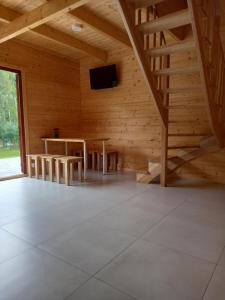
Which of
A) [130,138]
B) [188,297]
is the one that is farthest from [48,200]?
[130,138]

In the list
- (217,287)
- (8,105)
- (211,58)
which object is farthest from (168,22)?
(8,105)

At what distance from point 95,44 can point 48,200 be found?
3.42 m

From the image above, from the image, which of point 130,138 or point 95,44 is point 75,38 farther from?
point 130,138

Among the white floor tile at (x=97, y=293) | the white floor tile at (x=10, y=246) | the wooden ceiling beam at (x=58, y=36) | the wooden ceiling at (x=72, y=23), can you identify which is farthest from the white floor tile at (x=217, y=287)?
the wooden ceiling beam at (x=58, y=36)

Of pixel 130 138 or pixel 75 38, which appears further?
pixel 130 138

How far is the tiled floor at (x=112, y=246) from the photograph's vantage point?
4.50 feet

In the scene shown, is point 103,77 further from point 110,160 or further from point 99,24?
point 110,160

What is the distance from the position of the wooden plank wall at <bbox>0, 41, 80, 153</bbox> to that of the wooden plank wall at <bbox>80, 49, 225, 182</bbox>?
322mm

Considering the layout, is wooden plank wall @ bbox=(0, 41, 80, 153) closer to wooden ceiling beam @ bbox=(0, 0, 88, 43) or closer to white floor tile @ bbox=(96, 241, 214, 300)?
wooden ceiling beam @ bbox=(0, 0, 88, 43)

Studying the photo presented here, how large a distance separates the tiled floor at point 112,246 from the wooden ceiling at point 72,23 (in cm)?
248

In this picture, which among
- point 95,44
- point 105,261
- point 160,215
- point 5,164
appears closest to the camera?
point 105,261

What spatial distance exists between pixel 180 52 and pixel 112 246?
2.44m

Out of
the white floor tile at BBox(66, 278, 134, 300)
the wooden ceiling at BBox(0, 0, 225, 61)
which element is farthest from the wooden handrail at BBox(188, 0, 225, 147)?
the white floor tile at BBox(66, 278, 134, 300)

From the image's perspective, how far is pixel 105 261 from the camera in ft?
5.42
